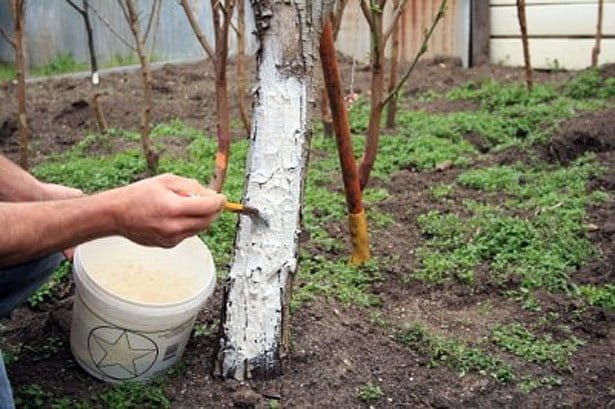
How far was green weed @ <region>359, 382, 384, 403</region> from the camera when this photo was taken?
7.27 ft

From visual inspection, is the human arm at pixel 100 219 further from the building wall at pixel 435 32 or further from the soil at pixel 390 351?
the building wall at pixel 435 32

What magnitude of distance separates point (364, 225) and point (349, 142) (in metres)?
0.33

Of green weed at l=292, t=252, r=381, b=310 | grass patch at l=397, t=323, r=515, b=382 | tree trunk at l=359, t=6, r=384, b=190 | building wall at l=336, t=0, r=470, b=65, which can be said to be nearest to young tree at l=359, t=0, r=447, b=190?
tree trunk at l=359, t=6, r=384, b=190

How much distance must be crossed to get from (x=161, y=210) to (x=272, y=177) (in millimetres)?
554

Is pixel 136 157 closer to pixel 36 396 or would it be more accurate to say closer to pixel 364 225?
pixel 364 225

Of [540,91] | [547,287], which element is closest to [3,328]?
[547,287]

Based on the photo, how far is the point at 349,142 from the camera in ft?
A: 9.50

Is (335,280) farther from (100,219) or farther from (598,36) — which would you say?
(598,36)

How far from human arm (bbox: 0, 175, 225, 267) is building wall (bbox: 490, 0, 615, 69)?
5.85 meters

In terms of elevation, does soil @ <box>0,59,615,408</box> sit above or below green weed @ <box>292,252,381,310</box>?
below

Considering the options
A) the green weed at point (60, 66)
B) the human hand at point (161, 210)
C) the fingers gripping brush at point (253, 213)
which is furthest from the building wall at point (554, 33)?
the human hand at point (161, 210)

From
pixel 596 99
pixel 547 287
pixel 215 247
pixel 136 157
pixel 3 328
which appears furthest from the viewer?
pixel 596 99

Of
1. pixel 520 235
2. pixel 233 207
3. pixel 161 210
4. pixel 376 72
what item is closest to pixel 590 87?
pixel 520 235

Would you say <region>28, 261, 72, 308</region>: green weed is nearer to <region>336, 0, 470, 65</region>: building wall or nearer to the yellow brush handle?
the yellow brush handle
